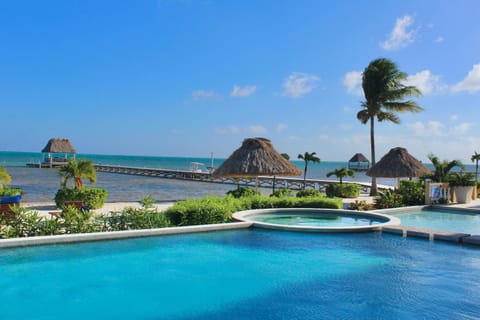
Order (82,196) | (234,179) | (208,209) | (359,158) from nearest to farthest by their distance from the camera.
Answer: (208,209)
(82,196)
(234,179)
(359,158)

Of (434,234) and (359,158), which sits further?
(359,158)

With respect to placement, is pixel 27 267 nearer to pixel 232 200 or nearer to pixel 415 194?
pixel 232 200

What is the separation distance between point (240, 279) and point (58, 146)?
52892mm

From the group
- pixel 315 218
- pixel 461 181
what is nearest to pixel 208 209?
pixel 315 218

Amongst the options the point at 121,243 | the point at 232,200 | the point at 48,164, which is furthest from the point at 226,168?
the point at 48,164

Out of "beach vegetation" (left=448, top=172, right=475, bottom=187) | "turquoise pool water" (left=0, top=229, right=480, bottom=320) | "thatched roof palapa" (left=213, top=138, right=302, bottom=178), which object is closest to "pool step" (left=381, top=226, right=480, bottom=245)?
"turquoise pool water" (left=0, top=229, right=480, bottom=320)

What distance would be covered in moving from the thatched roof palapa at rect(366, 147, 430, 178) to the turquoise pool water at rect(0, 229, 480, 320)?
10.3 m

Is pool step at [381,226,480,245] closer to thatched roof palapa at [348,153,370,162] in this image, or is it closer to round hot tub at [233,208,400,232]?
Answer: round hot tub at [233,208,400,232]

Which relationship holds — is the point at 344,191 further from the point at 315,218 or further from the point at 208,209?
the point at 208,209

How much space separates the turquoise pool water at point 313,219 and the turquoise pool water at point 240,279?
2.29 m

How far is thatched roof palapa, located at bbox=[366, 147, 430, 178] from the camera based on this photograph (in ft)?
62.3

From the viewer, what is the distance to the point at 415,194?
53.0 feet

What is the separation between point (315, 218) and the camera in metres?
12.7

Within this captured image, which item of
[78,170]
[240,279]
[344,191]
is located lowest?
[240,279]
